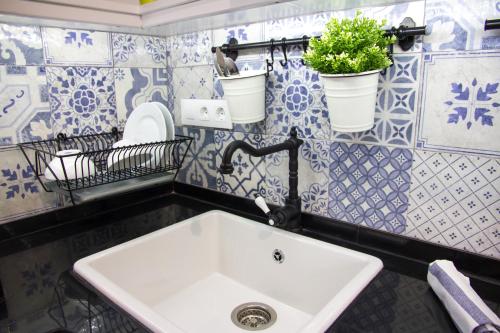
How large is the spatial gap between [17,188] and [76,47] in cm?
45

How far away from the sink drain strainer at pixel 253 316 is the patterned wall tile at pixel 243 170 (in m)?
0.36

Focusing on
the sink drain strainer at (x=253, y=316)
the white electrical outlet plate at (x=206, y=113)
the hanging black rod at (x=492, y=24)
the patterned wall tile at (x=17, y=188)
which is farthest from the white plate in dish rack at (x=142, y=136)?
the hanging black rod at (x=492, y=24)

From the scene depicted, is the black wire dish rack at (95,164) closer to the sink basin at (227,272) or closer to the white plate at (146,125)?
the white plate at (146,125)

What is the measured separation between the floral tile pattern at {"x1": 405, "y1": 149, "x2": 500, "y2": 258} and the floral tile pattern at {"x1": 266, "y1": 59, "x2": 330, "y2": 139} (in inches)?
10.6

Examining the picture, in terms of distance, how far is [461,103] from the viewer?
31.2 inches

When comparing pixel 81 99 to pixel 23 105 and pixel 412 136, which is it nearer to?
pixel 23 105

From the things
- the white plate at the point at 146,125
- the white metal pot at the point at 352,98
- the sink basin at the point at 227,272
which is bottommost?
the sink basin at the point at 227,272

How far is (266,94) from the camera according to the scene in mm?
1093

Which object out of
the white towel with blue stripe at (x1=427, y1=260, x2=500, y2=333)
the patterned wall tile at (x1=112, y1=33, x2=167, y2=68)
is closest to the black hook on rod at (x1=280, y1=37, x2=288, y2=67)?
the patterned wall tile at (x1=112, y1=33, x2=167, y2=68)

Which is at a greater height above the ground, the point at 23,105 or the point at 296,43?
the point at 296,43

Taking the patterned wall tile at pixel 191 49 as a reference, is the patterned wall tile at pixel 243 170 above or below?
below

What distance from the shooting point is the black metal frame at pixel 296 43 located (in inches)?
31.8

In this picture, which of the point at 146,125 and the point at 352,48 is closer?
the point at 352,48

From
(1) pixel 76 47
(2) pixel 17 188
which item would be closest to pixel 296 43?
(1) pixel 76 47
